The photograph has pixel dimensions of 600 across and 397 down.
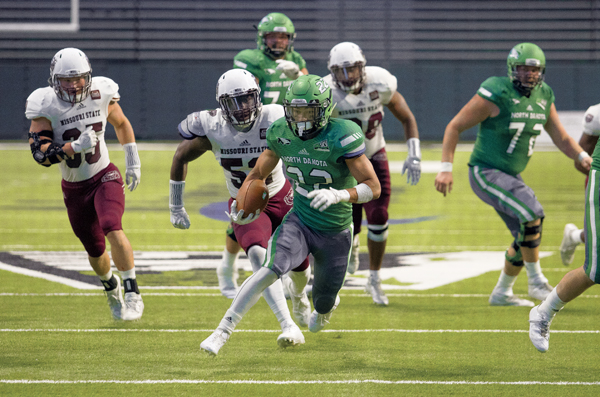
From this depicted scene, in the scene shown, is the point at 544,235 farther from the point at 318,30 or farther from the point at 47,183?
the point at 318,30

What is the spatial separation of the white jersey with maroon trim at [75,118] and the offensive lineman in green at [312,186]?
4.44ft

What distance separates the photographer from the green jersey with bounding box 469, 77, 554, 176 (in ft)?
18.7

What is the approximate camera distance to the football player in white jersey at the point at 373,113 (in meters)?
5.83

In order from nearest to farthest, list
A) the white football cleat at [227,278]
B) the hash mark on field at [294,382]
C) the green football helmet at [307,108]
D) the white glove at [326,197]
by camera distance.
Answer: the white glove at [326,197] < the hash mark on field at [294,382] < the green football helmet at [307,108] < the white football cleat at [227,278]

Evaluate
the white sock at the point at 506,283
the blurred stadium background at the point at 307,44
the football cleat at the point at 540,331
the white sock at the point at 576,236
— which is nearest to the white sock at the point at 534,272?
the white sock at the point at 506,283

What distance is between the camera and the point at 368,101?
19.6ft

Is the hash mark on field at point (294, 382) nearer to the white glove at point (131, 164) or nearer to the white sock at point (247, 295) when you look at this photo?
the white sock at point (247, 295)

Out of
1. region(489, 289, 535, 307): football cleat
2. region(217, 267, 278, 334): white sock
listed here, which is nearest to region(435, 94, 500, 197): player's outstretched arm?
region(489, 289, 535, 307): football cleat

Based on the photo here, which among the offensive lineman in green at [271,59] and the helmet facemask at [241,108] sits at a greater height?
the offensive lineman in green at [271,59]

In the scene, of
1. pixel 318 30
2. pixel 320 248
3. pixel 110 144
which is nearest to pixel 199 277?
pixel 320 248

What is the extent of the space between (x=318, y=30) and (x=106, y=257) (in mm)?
18427

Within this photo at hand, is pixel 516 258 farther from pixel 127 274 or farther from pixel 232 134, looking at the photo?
pixel 127 274

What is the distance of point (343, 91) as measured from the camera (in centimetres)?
595

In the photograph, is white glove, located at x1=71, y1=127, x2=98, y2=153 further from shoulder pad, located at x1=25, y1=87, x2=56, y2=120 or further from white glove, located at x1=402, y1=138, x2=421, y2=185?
white glove, located at x1=402, y1=138, x2=421, y2=185
